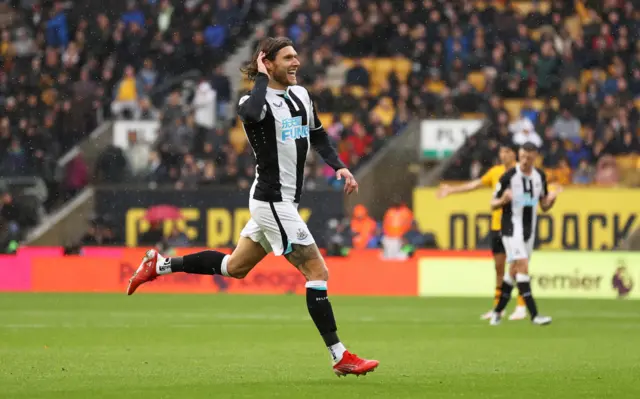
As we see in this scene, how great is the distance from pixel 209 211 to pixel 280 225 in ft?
58.2

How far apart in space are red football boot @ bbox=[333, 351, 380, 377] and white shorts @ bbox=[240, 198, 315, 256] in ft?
2.88

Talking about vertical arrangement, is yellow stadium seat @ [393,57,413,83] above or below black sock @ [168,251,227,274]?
above

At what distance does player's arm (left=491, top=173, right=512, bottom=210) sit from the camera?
17.1 m

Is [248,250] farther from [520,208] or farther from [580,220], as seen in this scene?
[580,220]

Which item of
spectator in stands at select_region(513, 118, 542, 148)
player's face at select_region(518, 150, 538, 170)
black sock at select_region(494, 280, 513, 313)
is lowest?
black sock at select_region(494, 280, 513, 313)

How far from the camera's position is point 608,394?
9000mm

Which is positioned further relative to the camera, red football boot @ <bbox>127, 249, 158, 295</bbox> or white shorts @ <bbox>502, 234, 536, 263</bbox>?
white shorts @ <bbox>502, 234, 536, 263</bbox>

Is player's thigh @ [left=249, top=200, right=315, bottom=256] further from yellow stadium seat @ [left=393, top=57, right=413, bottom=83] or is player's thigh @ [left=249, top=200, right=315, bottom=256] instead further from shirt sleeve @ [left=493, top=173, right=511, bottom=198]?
yellow stadium seat @ [left=393, top=57, right=413, bottom=83]

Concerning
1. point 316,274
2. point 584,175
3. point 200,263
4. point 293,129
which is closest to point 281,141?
point 293,129

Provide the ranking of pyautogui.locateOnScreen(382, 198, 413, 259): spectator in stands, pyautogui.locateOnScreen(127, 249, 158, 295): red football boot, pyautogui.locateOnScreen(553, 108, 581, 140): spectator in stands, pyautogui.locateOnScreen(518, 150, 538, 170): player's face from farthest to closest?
pyautogui.locateOnScreen(553, 108, 581, 140): spectator in stands < pyautogui.locateOnScreen(382, 198, 413, 259): spectator in stands < pyautogui.locateOnScreen(518, 150, 538, 170): player's face < pyautogui.locateOnScreen(127, 249, 158, 295): red football boot

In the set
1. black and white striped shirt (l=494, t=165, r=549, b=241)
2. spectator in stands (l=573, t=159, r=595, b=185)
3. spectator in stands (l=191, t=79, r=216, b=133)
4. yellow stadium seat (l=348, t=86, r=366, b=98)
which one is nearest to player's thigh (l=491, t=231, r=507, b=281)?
black and white striped shirt (l=494, t=165, r=549, b=241)

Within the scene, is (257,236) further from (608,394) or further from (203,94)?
(203,94)

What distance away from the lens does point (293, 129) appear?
33.3ft

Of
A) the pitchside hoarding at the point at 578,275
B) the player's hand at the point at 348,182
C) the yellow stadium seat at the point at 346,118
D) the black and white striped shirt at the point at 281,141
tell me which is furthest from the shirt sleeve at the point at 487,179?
the yellow stadium seat at the point at 346,118
